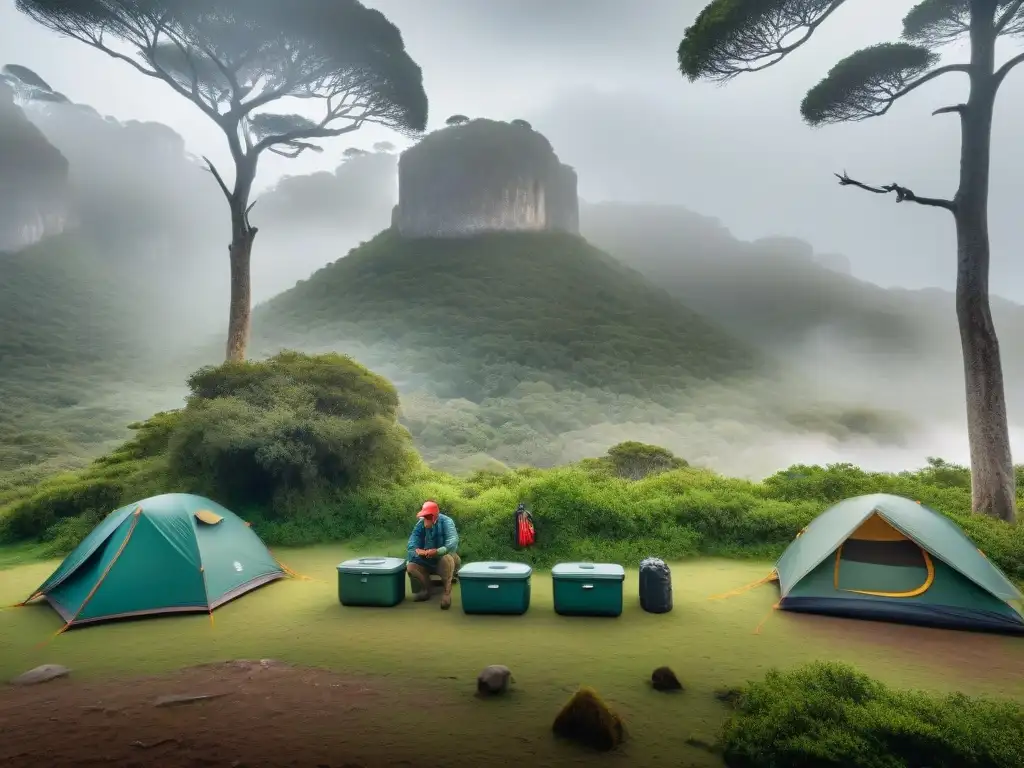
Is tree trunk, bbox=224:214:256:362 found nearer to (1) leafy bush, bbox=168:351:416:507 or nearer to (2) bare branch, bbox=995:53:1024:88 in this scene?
(1) leafy bush, bbox=168:351:416:507

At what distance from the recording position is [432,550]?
→ 7969 millimetres

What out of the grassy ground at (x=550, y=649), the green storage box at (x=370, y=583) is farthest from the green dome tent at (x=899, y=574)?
the green storage box at (x=370, y=583)

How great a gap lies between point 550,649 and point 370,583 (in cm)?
264

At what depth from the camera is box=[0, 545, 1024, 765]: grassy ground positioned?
495cm

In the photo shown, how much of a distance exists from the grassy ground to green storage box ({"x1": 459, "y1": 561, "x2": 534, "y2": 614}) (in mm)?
138

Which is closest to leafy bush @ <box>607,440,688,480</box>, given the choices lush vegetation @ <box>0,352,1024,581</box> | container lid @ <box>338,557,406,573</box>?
lush vegetation @ <box>0,352,1024,581</box>

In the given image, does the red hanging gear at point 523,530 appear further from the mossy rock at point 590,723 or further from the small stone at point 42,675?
the small stone at point 42,675

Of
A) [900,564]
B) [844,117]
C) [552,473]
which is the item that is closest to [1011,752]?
[900,564]

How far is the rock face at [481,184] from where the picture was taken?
2105 inches

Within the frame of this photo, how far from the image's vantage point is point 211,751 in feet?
13.7

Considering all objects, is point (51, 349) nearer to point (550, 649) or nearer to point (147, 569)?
point (147, 569)

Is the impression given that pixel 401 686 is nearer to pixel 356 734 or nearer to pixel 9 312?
pixel 356 734

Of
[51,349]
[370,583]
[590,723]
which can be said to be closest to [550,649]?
[590,723]

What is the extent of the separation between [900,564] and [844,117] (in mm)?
9129
